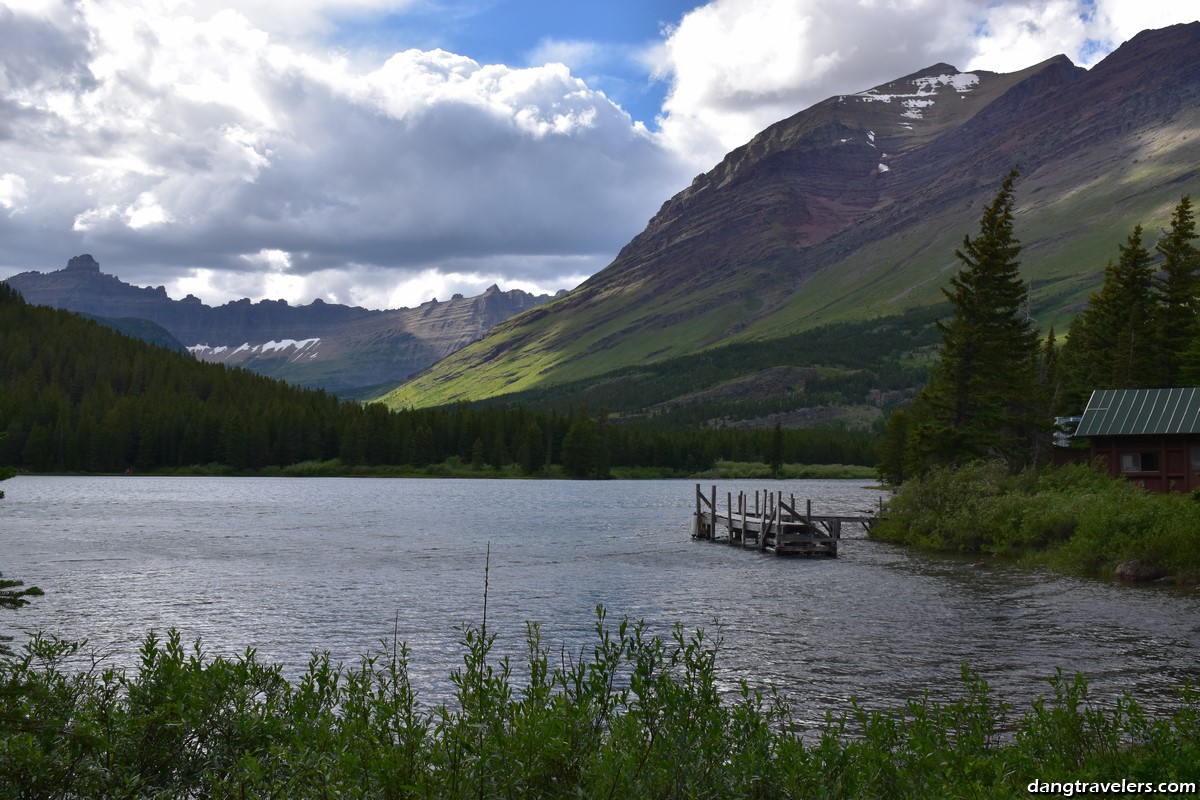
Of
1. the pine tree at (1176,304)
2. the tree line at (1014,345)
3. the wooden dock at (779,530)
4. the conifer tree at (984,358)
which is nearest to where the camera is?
the wooden dock at (779,530)

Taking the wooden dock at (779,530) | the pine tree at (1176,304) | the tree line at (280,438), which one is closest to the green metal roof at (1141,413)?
the pine tree at (1176,304)

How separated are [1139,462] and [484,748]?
59.0 m

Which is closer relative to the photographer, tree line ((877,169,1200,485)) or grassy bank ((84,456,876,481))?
tree line ((877,169,1200,485))

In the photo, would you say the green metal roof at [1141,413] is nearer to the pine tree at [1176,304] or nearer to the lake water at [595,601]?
the pine tree at [1176,304]

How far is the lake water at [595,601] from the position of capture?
2719 centimetres

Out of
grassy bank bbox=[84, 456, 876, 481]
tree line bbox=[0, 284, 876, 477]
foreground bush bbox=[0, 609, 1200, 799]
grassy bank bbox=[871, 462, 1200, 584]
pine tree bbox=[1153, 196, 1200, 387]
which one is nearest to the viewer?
foreground bush bbox=[0, 609, 1200, 799]

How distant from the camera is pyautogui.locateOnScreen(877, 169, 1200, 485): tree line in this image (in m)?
65.2

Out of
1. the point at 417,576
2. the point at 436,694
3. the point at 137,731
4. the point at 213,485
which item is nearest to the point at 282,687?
the point at 137,731

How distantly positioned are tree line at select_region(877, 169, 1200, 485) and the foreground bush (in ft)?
176

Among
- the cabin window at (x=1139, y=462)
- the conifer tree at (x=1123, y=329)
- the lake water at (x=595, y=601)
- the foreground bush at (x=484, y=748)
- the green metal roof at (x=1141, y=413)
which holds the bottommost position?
the lake water at (x=595, y=601)

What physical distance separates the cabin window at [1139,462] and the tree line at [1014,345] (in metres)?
7.05

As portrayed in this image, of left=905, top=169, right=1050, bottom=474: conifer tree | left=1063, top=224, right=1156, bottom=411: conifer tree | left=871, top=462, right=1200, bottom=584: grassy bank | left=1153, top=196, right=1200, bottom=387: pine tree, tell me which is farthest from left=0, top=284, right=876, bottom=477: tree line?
left=871, top=462, right=1200, bottom=584: grassy bank

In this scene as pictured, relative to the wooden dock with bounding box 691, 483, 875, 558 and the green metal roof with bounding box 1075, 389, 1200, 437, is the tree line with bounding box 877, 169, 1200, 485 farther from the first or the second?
the wooden dock with bounding box 691, 483, 875, 558

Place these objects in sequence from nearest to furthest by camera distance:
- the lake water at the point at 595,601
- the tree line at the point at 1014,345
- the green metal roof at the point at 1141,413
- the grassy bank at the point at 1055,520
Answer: the lake water at the point at 595,601
the grassy bank at the point at 1055,520
the green metal roof at the point at 1141,413
the tree line at the point at 1014,345
